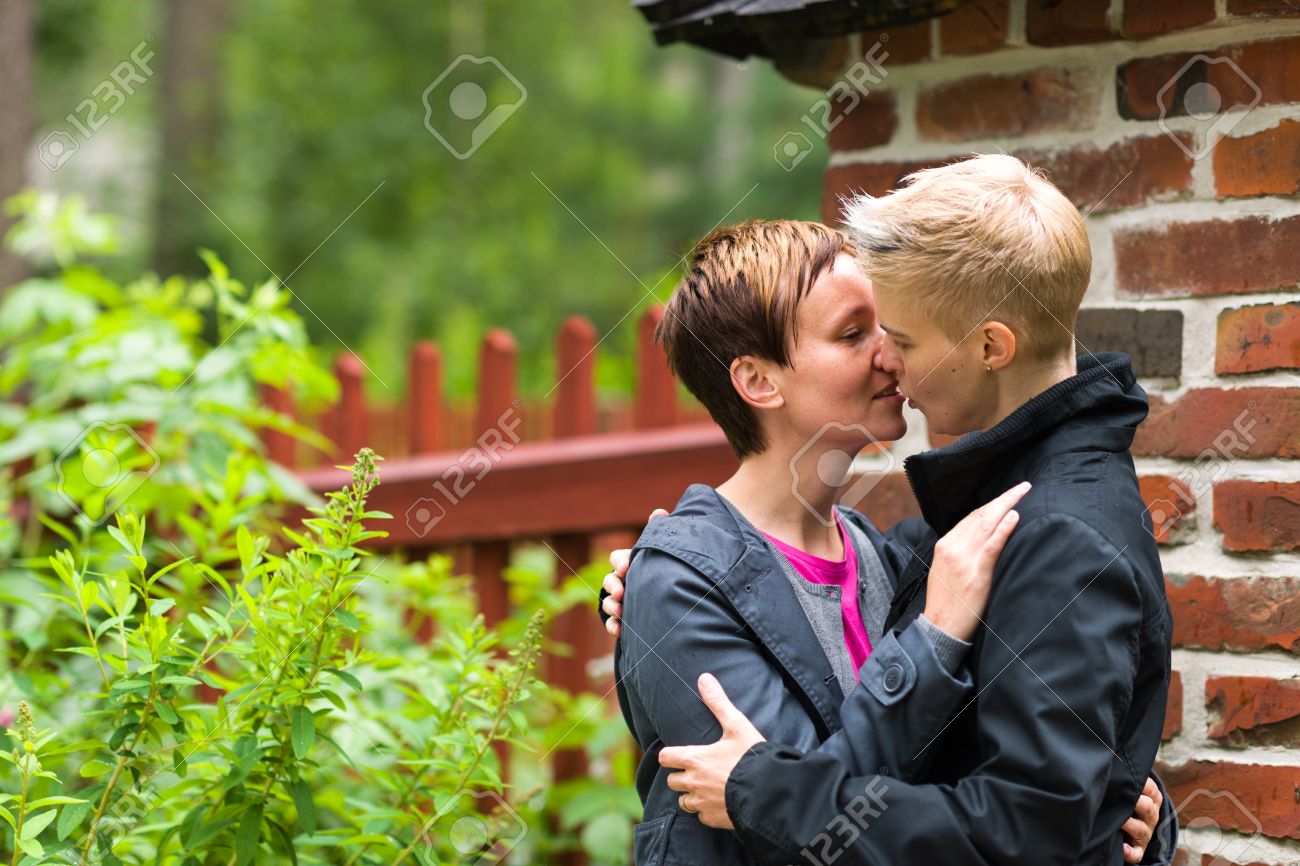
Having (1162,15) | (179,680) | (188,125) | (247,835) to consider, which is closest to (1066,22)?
(1162,15)

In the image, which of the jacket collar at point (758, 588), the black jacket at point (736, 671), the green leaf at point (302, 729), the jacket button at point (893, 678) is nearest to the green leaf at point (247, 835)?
the green leaf at point (302, 729)

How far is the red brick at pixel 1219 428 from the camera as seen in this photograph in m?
1.78

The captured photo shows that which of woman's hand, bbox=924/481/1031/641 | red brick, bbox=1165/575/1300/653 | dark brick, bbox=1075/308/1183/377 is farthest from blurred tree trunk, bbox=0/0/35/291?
red brick, bbox=1165/575/1300/653

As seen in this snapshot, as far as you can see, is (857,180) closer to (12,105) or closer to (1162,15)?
(1162,15)

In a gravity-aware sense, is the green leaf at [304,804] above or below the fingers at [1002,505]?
below

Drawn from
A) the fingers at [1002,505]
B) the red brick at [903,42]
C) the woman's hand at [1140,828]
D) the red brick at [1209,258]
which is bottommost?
the woman's hand at [1140,828]

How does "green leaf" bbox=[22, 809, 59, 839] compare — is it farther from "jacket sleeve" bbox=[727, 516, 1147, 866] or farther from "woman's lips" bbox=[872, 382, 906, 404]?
"woman's lips" bbox=[872, 382, 906, 404]

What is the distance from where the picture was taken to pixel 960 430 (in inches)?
64.2

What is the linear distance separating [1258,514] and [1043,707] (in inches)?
25.7

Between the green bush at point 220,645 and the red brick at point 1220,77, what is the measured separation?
119 centimetres

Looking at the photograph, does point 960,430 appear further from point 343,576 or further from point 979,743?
point 343,576

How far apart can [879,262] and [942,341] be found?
13 centimetres

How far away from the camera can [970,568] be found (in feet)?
4.83

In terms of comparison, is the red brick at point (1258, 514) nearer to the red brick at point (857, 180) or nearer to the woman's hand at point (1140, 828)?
the woman's hand at point (1140, 828)
